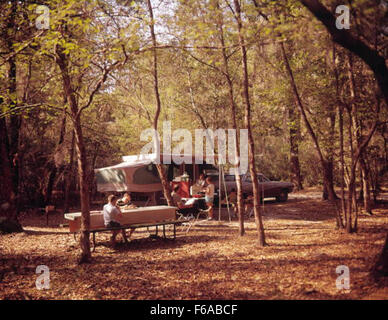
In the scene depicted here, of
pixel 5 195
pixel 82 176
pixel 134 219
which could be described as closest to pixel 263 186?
pixel 134 219

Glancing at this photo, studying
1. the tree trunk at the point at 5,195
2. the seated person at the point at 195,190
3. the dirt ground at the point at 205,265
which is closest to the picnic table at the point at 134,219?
the dirt ground at the point at 205,265

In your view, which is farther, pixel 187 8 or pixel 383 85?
pixel 187 8

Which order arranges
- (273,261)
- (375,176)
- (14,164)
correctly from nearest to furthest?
(273,261) < (14,164) < (375,176)

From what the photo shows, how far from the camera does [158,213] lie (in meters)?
9.13

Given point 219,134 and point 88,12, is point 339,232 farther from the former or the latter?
point 219,134

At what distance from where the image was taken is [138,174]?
56.1 ft

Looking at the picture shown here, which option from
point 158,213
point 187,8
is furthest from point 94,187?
point 187,8

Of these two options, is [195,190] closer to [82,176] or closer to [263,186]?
[263,186]

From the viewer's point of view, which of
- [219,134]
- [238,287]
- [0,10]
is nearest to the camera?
[238,287]

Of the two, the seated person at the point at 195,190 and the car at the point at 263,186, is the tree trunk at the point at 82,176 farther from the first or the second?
the car at the point at 263,186

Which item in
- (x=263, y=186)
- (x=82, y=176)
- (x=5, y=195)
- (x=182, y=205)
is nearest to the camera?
(x=82, y=176)

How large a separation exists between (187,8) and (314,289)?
7.43 metres

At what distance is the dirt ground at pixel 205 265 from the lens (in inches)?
198

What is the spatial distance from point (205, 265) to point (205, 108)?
14.3m
